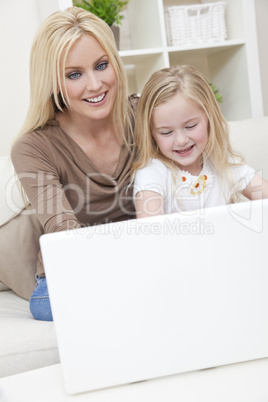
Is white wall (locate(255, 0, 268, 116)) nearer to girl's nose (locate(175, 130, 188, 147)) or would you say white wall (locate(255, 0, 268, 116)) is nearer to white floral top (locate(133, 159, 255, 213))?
white floral top (locate(133, 159, 255, 213))

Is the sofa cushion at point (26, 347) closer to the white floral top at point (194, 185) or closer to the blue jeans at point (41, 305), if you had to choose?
the blue jeans at point (41, 305)

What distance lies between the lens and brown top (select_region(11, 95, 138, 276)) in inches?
50.4

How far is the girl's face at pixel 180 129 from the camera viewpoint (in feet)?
4.26


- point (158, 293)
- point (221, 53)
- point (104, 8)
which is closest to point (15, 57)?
point (104, 8)

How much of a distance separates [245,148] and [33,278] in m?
0.83

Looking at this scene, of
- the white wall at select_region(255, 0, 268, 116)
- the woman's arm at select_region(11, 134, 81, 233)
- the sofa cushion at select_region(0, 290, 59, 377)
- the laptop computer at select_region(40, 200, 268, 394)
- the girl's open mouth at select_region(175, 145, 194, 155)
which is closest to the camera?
the laptop computer at select_region(40, 200, 268, 394)

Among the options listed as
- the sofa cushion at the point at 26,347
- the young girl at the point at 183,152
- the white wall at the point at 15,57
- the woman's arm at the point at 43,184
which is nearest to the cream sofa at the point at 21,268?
the sofa cushion at the point at 26,347

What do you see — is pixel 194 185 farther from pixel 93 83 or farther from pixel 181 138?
pixel 93 83

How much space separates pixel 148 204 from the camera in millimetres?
1352

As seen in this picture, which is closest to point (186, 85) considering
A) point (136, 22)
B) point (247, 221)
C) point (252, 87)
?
point (247, 221)

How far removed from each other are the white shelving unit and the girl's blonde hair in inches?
28.4

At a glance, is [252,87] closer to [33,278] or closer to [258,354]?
[33,278]

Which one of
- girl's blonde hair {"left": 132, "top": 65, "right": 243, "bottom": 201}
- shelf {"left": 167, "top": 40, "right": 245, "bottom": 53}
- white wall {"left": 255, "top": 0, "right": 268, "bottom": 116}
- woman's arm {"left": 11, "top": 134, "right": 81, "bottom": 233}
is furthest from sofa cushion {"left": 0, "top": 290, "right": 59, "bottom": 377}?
white wall {"left": 255, "top": 0, "right": 268, "bottom": 116}

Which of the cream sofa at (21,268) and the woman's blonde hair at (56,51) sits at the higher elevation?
the woman's blonde hair at (56,51)
